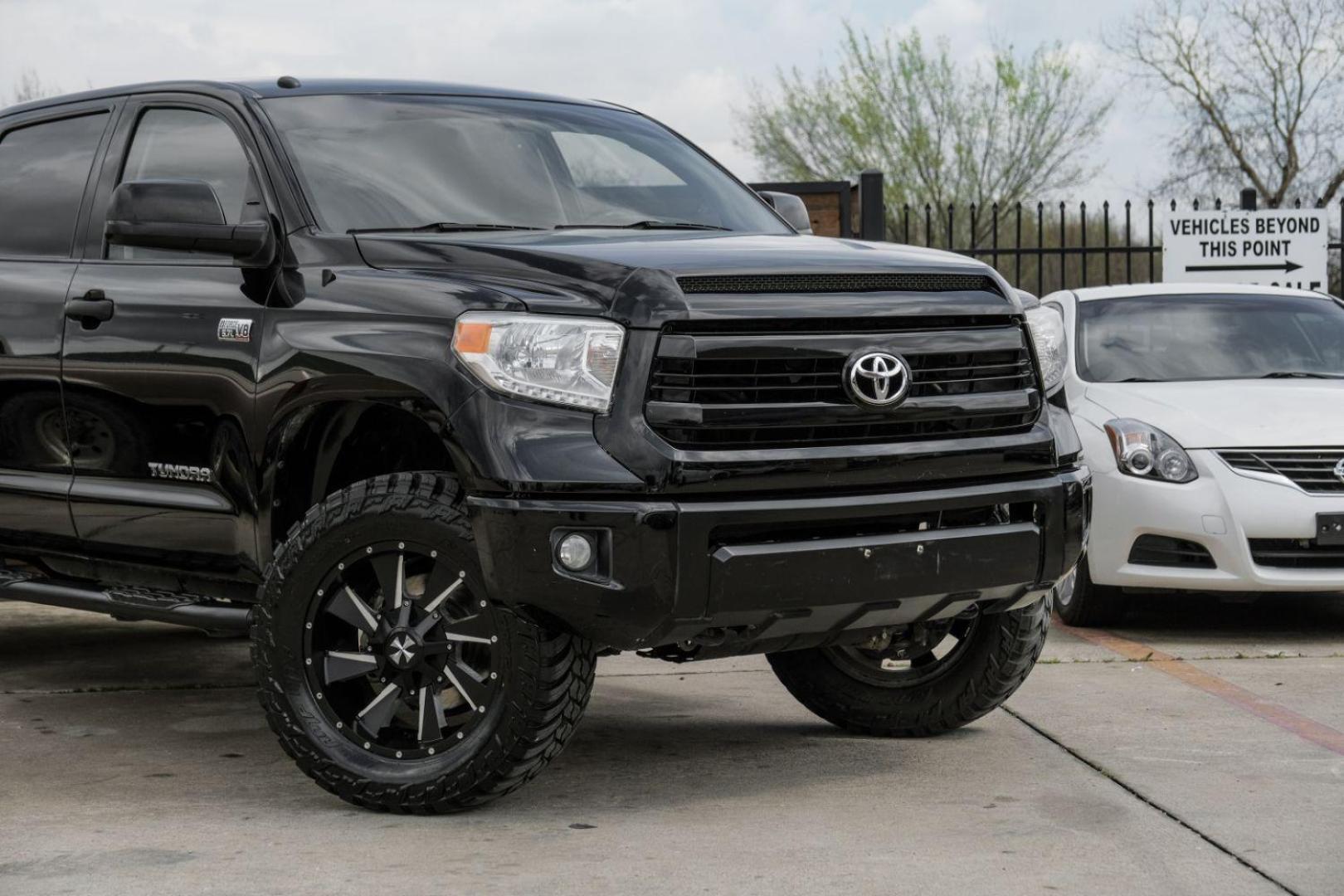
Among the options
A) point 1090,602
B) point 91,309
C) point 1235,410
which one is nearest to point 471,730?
point 91,309

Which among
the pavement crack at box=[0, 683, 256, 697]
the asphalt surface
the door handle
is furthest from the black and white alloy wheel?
the pavement crack at box=[0, 683, 256, 697]

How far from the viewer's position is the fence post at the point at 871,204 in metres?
13.1

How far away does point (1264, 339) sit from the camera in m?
8.47

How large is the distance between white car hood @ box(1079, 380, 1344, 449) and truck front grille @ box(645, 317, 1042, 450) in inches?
117

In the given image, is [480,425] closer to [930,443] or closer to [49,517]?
[930,443]

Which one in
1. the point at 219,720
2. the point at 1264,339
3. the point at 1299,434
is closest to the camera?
the point at 219,720

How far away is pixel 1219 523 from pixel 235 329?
→ 407 cm

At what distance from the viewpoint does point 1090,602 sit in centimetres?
770

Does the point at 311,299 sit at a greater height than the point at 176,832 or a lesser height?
greater

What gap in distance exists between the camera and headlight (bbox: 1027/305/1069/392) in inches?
191

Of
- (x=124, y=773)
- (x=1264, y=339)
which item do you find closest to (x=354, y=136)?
(x=124, y=773)

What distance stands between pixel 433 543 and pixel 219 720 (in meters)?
1.93

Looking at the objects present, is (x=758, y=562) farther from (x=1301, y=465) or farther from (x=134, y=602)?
(x=1301, y=465)

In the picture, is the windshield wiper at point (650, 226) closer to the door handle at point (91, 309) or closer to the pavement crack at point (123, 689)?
the door handle at point (91, 309)
